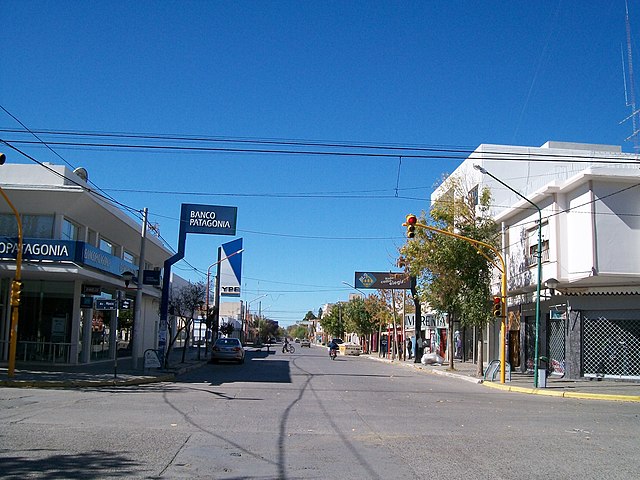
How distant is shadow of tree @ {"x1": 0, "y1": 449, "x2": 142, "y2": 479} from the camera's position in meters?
8.25

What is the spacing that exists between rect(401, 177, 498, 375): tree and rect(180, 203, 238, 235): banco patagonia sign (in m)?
9.61

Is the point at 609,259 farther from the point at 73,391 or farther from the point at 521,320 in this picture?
the point at 73,391

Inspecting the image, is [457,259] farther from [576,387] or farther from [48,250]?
[48,250]

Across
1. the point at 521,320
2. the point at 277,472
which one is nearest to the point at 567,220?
the point at 521,320

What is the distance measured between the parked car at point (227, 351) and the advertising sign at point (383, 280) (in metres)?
13.7

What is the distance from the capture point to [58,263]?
1048 inches

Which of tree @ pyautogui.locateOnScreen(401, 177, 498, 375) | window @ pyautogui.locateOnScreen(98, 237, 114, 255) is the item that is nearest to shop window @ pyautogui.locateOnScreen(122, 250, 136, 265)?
window @ pyautogui.locateOnScreen(98, 237, 114, 255)

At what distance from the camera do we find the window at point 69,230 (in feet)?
93.3

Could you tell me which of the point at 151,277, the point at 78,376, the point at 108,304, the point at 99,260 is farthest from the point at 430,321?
the point at 78,376

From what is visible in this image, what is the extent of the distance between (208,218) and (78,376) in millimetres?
10139

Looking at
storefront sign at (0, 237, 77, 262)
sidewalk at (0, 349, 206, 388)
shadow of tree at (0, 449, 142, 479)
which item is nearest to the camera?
shadow of tree at (0, 449, 142, 479)

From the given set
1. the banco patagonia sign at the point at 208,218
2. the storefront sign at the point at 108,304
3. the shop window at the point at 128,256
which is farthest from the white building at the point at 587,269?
the shop window at the point at 128,256

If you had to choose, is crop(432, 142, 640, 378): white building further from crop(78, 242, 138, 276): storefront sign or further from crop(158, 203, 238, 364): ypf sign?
crop(78, 242, 138, 276): storefront sign

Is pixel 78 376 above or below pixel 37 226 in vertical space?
below
